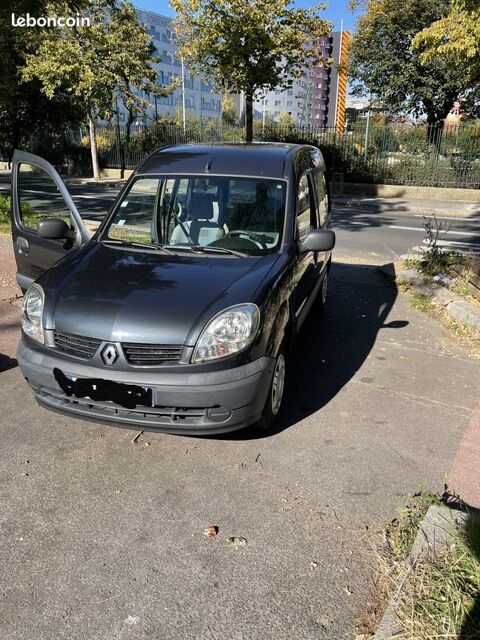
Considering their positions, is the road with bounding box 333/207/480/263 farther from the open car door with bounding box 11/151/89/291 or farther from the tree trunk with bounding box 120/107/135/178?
the tree trunk with bounding box 120/107/135/178

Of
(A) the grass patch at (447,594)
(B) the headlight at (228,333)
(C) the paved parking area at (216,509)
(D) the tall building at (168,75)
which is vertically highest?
(D) the tall building at (168,75)

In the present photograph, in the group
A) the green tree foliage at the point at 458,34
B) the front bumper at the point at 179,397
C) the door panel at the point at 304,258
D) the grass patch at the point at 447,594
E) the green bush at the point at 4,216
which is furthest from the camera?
the green bush at the point at 4,216

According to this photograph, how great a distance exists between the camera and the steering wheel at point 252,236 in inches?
157

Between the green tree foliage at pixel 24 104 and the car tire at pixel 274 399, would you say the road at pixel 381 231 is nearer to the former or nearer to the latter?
the green tree foliage at pixel 24 104

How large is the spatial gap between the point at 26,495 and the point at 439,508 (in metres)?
2.19

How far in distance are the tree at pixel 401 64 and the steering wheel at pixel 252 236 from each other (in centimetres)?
1775

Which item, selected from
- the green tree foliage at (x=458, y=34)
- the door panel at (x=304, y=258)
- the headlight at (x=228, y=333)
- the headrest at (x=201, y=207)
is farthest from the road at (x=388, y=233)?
the headlight at (x=228, y=333)

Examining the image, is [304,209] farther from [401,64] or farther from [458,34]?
[401,64]

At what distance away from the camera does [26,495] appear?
2979 millimetres

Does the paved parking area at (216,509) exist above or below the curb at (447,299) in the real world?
below

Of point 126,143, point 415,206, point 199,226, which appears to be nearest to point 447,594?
point 199,226

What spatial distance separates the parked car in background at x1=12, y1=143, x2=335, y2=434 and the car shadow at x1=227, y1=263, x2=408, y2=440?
0.43 m

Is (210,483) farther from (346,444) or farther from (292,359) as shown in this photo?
(292,359)

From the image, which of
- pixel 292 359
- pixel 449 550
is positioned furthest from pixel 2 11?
pixel 449 550
